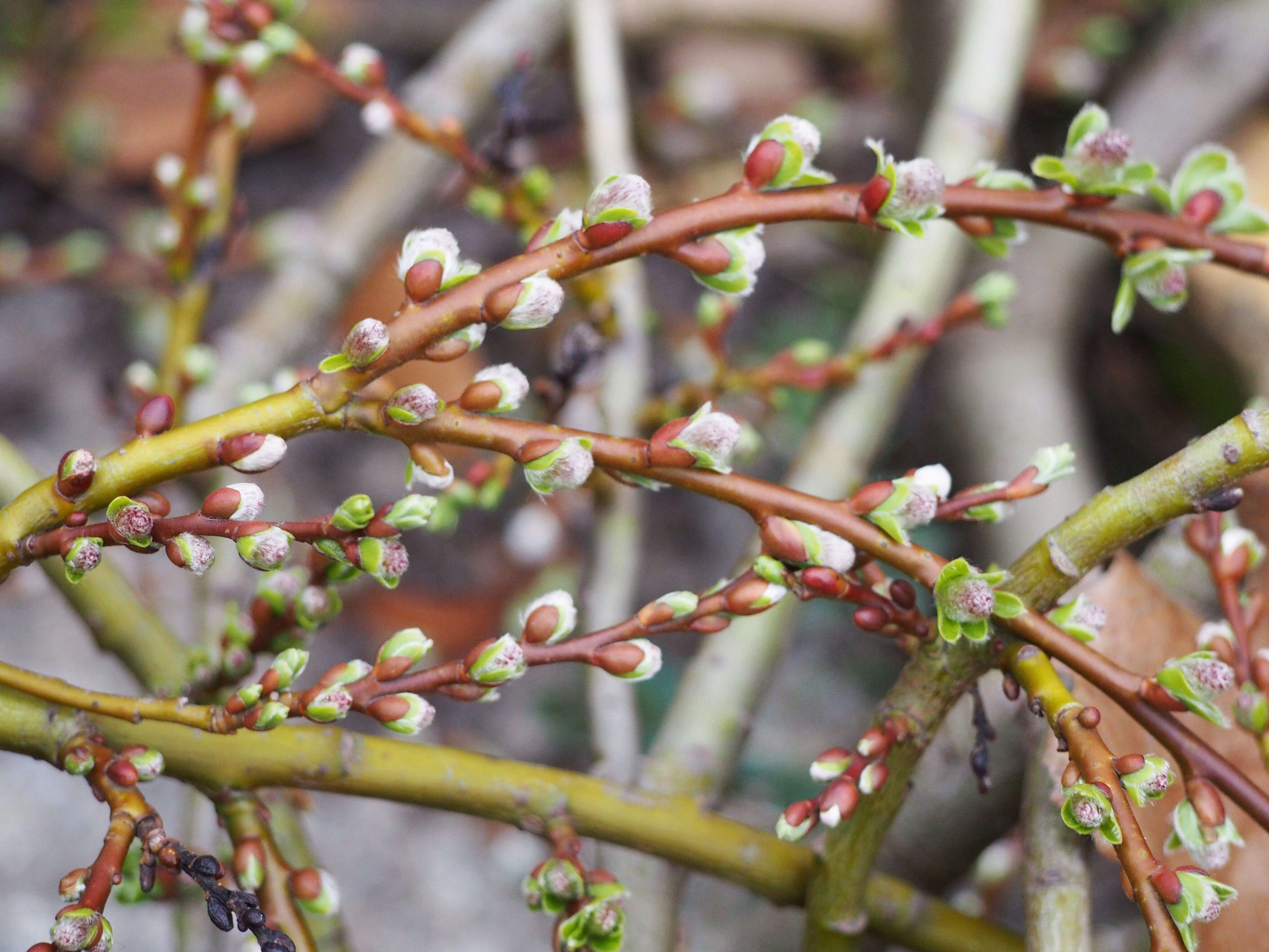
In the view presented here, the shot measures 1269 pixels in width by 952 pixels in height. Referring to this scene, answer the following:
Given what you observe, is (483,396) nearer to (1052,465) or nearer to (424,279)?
(424,279)

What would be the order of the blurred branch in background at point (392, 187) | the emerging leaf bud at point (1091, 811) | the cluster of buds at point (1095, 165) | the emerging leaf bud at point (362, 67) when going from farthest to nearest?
the blurred branch in background at point (392, 187)
the emerging leaf bud at point (362, 67)
the cluster of buds at point (1095, 165)
the emerging leaf bud at point (1091, 811)

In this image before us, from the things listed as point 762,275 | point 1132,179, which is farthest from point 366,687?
point 762,275

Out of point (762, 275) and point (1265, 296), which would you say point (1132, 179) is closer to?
point (1265, 296)

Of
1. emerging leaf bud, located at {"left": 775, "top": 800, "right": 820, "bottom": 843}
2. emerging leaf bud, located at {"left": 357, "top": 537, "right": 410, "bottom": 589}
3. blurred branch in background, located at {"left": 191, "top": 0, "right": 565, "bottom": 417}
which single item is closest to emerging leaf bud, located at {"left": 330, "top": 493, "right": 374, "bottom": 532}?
emerging leaf bud, located at {"left": 357, "top": 537, "right": 410, "bottom": 589}

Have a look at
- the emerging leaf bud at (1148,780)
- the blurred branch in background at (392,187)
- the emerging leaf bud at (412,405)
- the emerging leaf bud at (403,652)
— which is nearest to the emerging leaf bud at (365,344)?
the emerging leaf bud at (412,405)

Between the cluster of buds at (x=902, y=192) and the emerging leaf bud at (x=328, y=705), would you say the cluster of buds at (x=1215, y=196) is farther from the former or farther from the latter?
the emerging leaf bud at (x=328, y=705)

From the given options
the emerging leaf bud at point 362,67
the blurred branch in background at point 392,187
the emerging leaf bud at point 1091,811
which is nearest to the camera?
the emerging leaf bud at point 1091,811

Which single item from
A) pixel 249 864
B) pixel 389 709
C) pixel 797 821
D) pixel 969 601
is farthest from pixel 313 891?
pixel 969 601
